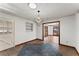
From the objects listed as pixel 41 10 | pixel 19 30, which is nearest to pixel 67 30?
pixel 41 10

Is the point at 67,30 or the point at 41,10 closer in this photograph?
the point at 67,30

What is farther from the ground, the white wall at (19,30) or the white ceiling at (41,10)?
the white ceiling at (41,10)

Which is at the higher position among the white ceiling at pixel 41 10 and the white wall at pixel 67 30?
the white ceiling at pixel 41 10

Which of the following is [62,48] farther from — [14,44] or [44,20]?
[14,44]

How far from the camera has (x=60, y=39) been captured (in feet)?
4.03

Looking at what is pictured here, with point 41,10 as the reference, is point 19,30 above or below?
below

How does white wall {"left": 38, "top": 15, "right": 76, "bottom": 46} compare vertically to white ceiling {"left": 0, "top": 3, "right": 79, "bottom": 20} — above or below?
→ below

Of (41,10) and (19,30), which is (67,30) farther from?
(19,30)

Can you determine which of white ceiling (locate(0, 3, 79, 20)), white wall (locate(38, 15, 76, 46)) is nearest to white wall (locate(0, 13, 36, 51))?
white ceiling (locate(0, 3, 79, 20))

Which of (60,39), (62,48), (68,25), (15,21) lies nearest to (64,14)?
(68,25)

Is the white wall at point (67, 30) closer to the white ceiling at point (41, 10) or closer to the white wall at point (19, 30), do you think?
the white ceiling at point (41, 10)

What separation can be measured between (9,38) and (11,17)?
12.8 inches

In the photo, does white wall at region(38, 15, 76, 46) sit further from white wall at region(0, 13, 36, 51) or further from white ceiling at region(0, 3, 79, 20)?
white wall at region(0, 13, 36, 51)

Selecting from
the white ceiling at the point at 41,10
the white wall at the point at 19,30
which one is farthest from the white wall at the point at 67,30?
the white wall at the point at 19,30
